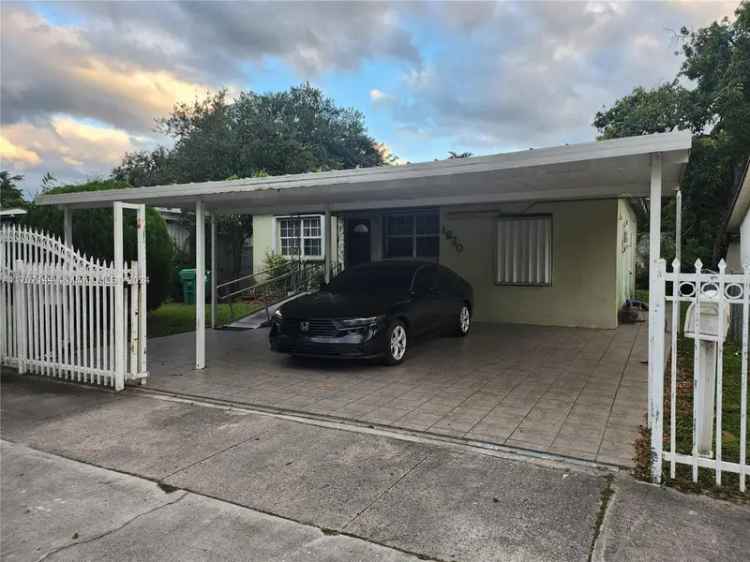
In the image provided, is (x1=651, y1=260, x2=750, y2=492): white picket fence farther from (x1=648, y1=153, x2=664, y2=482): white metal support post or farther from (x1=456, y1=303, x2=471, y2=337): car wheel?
(x1=456, y1=303, x2=471, y2=337): car wheel

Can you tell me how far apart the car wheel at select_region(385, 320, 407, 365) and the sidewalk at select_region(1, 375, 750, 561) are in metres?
2.39

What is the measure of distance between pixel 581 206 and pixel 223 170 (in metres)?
19.2

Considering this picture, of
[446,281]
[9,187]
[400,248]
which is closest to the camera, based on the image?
[446,281]

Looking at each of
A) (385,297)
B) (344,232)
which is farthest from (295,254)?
(385,297)

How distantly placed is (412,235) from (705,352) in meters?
9.73

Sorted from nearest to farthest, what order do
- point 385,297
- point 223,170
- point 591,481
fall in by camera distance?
point 591,481
point 385,297
point 223,170

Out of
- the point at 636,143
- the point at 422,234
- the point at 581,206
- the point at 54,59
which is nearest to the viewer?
the point at 636,143

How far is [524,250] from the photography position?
11.2 m

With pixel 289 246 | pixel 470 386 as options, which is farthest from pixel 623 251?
pixel 289 246

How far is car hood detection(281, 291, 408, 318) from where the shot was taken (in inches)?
270

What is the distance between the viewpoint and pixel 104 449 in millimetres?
4293

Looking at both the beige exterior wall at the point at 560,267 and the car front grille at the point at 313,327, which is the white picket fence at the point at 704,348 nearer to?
the car front grille at the point at 313,327

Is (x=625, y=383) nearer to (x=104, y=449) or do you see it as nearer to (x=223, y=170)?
(x=104, y=449)

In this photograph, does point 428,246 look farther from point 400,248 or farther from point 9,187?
point 9,187
